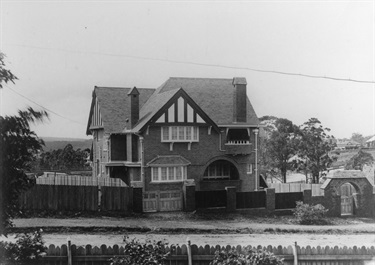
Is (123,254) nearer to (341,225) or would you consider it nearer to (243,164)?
(341,225)

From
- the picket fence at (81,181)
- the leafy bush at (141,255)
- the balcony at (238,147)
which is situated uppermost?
the balcony at (238,147)

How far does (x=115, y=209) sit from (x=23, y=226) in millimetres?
7062

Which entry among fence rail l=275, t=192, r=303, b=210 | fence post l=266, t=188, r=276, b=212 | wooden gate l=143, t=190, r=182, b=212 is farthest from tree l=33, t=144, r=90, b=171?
fence rail l=275, t=192, r=303, b=210

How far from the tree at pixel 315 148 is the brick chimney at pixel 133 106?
1350 centimetres

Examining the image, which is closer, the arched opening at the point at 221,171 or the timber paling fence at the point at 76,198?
the timber paling fence at the point at 76,198

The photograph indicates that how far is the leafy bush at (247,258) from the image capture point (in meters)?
12.4

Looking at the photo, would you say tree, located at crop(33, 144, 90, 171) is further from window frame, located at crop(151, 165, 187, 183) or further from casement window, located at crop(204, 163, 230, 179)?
window frame, located at crop(151, 165, 187, 183)

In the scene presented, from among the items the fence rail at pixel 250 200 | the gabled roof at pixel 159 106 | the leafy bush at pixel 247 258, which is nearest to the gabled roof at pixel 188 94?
the gabled roof at pixel 159 106

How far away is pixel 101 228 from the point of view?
2278cm

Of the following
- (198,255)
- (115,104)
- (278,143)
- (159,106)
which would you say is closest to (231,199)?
(159,106)

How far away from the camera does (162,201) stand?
2953cm

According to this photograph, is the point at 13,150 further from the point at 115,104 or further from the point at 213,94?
the point at 213,94

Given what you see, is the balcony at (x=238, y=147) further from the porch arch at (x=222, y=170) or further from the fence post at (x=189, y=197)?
the fence post at (x=189, y=197)

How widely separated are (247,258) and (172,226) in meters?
12.1
